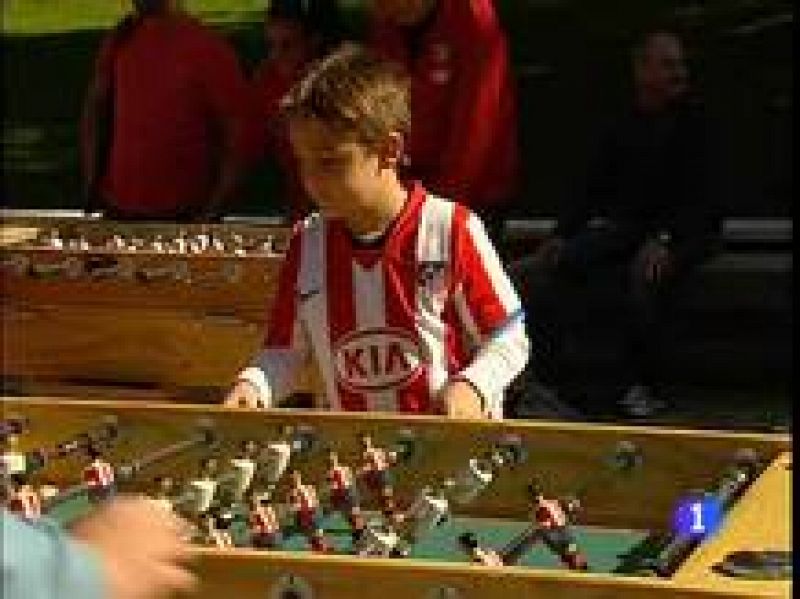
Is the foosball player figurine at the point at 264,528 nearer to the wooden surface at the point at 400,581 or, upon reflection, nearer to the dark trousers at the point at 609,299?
the wooden surface at the point at 400,581

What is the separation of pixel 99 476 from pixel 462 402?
2.20ft

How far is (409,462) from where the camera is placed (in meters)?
3.75

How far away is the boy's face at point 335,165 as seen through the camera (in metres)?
3.98

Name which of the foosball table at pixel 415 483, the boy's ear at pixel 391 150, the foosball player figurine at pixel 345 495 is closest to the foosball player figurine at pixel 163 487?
the foosball table at pixel 415 483

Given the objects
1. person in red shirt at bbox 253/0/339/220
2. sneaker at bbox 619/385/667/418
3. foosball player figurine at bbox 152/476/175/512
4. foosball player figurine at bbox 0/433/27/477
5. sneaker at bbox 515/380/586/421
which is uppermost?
person in red shirt at bbox 253/0/339/220

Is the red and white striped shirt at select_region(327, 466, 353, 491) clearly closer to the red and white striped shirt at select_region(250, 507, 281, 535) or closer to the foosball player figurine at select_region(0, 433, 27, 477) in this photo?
the red and white striped shirt at select_region(250, 507, 281, 535)

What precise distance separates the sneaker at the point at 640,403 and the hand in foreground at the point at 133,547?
5.62 metres

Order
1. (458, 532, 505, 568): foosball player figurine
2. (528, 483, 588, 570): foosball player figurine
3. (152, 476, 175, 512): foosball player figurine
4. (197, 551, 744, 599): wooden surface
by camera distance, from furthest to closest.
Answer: (152, 476, 175, 512): foosball player figurine, (528, 483, 588, 570): foosball player figurine, (458, 532, 505, 568): foosball player figurine, (197, 551, 744, 599): wooden surface

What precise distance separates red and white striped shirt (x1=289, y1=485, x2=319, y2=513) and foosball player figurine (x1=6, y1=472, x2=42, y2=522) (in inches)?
15.8

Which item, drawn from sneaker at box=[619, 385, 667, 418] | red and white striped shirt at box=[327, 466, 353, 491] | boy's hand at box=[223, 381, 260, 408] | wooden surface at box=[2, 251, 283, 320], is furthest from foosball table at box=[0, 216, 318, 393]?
red and white striped shirt at box=[327, 466, 353, 491]

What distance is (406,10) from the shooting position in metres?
6.87

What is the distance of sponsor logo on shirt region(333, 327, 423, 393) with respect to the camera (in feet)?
13.8

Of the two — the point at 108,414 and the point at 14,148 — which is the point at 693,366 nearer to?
the point at 108,414

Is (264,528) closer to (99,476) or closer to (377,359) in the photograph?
(99,476)
